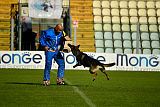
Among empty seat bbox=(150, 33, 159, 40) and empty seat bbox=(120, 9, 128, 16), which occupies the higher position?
empty seat bbox=(120, 9, 128, 16)

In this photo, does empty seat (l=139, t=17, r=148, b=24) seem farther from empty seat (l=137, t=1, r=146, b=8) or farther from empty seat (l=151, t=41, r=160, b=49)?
empty seat (l=151, t=41, r=160, b=49)

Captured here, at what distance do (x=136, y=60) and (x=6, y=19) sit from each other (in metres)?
13.0

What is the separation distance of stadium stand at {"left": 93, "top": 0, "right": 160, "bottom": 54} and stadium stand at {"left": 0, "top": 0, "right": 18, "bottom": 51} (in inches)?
293

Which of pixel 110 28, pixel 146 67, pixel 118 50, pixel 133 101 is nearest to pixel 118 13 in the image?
pixel 110 28

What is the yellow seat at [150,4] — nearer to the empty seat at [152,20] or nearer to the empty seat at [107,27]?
the empty seat at [152,20]

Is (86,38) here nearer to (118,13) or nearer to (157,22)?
(118,13)

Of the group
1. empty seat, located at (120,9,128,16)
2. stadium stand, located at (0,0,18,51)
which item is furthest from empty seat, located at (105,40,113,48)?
stadium stand, located at (0,0,18,51)

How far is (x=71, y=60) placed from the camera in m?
20.2

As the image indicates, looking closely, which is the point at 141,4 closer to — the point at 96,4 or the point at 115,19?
the point at 115,19

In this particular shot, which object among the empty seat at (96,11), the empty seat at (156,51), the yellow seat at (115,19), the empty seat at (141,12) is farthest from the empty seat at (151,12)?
the empty seat at (96,11)

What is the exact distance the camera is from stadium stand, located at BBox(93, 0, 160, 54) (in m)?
28.5

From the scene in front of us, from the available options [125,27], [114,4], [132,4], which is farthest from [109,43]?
[132,4]

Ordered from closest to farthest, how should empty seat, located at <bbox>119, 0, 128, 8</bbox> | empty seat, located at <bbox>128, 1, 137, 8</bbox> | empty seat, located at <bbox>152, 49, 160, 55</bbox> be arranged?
empty seat, located at <bbox>152, 49, 160, 55</bbox>, empty seat, located at <bbox>119, 0, 128, 8</bbox>, empty seat, located at <bbox>128, 1, 137, 8</bbox>

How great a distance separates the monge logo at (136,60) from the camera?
20.7m
